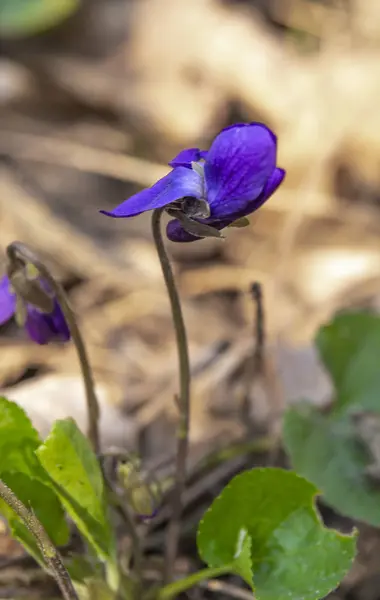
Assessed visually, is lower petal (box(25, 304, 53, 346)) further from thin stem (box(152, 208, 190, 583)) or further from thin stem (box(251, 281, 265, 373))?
thin stem (box(251, 281, 265, 373))

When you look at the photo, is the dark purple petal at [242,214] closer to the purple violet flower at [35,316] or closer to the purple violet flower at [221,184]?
the purple violet flower at [221,184]

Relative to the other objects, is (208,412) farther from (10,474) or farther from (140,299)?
(10,474)

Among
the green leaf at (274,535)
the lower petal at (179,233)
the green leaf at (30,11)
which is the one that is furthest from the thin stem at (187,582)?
the green leaf at (30,11)

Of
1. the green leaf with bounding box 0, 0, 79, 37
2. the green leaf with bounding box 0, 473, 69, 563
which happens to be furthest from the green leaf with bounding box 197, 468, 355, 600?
the green leaf with bounding box 0, 0, 79, 37

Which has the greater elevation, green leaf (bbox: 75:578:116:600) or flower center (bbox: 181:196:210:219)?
flower center (bbox: 181:196:210:219)

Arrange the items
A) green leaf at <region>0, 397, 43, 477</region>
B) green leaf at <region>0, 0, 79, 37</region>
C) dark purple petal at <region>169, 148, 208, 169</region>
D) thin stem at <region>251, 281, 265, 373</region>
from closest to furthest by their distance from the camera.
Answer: dark purple petal at <region>169, 148, 208, 169</region>, green leaf at <region>0, 397, 43, 477</region>, thin stem at <region>251, 281, 265, 373</region>, green leaf at <region>0, 0, 79, 37</region>

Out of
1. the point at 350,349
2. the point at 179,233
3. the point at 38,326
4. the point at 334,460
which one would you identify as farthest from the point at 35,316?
the point at 350,349

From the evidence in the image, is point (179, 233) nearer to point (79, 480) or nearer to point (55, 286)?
point (55, 286)
